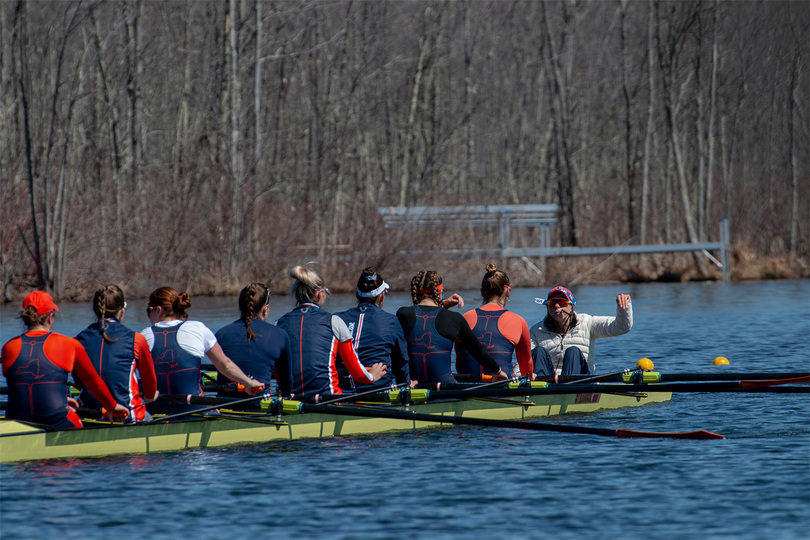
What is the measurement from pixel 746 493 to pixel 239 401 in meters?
3.66

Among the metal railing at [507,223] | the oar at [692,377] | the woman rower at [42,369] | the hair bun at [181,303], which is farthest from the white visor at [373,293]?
the metal railing at [507,223]

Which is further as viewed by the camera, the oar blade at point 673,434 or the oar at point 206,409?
the oar at point 206,409

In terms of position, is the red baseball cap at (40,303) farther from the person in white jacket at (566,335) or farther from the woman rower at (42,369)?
the person in white jacket at (566,335)

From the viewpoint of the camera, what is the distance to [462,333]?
345 inches

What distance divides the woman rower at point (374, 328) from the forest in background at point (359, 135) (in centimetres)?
1400

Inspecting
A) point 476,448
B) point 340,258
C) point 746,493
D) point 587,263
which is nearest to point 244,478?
point 476,448

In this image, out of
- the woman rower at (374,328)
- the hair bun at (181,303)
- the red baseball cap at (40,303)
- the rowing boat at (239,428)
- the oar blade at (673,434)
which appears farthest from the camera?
the woman rower at (374,328)

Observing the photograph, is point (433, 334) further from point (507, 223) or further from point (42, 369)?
point (507, 223)

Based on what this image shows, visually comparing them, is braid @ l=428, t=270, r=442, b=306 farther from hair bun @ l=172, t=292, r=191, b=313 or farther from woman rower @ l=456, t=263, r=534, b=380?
hair bun @ l=172, t=292, r=191, b=313

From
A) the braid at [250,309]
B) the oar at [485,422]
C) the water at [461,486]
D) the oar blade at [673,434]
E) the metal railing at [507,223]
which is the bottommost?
the water at [461,486]

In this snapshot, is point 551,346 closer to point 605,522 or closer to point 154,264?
point 605,522

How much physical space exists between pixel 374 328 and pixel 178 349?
1.67 meters

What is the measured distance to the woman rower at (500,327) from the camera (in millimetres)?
8922

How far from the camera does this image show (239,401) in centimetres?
796
